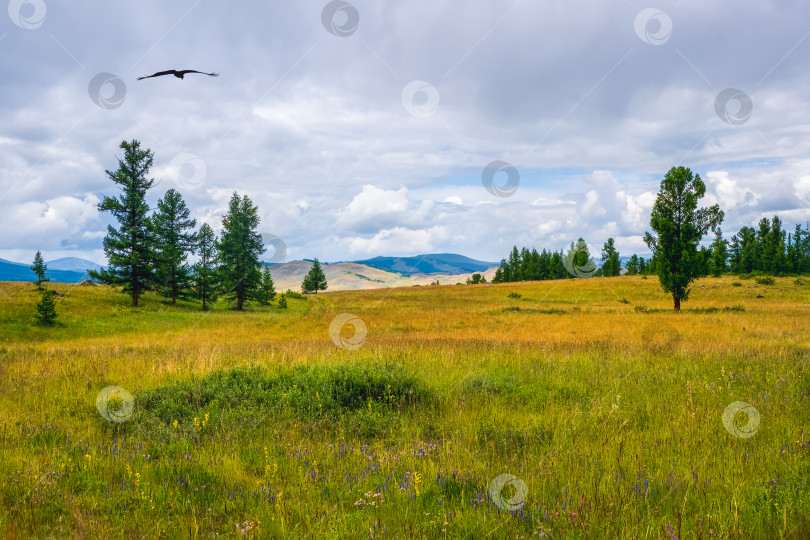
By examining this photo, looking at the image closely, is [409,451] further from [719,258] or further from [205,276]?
[719,258]

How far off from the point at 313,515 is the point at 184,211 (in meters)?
57.1

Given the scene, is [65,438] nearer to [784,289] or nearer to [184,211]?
[184,211]

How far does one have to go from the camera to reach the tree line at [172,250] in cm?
4006

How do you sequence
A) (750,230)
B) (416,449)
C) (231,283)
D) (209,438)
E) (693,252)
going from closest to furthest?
(416,449) → (209,438) → (693,252) → (231,283) → (750,230)

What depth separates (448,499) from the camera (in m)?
3.44

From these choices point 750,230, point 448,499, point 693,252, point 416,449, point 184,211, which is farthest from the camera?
point 750,230

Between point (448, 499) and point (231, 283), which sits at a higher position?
point (231, 283)

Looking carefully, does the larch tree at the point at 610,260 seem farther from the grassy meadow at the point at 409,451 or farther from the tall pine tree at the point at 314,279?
the grassy meadow at the point at 409,451

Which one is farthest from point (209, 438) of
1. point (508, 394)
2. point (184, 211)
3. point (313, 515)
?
point (184, 211)

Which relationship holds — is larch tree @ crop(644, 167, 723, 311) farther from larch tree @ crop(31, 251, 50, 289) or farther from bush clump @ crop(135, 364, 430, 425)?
larch tree @ crop(31, 251, 50, 289)

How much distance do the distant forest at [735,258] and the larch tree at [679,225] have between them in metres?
39.3

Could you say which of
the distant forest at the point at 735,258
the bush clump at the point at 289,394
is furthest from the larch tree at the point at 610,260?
the bush clump at the point at 289,394

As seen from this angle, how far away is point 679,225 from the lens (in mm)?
30531

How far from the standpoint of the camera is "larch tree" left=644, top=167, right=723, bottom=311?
1169 inches
